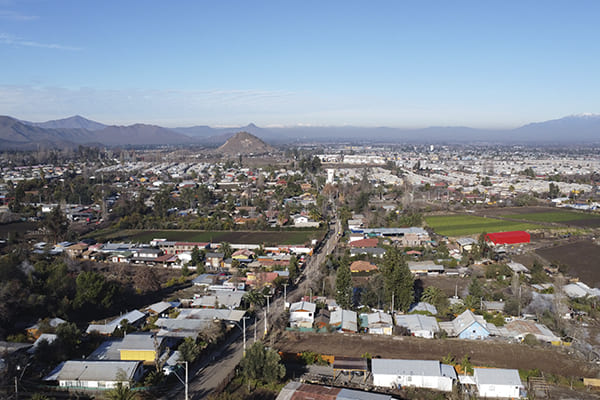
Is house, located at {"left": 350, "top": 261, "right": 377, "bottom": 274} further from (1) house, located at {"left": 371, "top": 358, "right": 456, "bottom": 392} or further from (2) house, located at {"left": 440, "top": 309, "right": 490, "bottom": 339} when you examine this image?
(1) house, located at {"left": 371, "top": 358, "right": 456, "bottom": 392}

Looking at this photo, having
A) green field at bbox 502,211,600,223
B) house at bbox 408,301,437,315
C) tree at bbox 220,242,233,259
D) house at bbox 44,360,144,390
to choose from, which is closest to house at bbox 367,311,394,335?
house at bbox 408,301,437,315

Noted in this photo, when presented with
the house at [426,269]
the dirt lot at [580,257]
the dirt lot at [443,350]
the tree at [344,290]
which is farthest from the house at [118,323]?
the dirt lot at [580,257]

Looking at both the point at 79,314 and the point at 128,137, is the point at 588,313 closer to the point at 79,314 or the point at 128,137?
the point at 79,314

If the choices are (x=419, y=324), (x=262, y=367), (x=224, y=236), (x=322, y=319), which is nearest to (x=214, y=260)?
(x=224, y=236)

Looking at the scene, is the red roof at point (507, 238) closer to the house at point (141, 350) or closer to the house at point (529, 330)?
the house at point (529, 330)

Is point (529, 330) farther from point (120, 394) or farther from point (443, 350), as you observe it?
point (120, 394)
